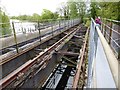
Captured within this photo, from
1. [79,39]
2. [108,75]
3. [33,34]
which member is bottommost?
[79,39]

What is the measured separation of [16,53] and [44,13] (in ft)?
159

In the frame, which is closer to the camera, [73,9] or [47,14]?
[73,9]

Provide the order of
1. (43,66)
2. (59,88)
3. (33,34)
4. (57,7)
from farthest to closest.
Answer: (57,7)
(59,88)
(33,34)
(43,66)

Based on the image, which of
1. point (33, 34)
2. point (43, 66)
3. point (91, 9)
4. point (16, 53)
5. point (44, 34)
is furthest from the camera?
point (91, 9)

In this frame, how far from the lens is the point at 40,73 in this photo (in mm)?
5387

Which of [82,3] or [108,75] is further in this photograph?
[82,3]

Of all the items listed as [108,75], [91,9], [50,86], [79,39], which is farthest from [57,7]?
[108,75]

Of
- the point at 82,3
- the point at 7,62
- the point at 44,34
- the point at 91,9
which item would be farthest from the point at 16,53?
the point at 82,3

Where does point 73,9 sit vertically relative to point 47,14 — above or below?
above

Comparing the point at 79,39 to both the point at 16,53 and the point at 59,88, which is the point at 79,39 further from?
the point at 16,53

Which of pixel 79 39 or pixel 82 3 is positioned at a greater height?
pixel 82 3

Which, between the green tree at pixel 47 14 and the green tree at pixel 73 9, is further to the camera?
the green tree at pixel 73 9

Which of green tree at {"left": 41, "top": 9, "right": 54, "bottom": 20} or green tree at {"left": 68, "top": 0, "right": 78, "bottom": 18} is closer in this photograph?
green tree at {"left": 41, "top": 9, "right": 54, "bottom": 20}

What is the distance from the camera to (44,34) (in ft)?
39.3
